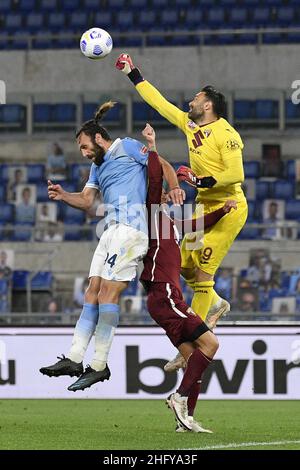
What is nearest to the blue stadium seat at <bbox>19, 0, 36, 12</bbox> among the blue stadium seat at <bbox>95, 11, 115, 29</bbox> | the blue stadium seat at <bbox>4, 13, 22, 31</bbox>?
the blue stadium seat at <bbox>4, 13, 22, 31</bbox>

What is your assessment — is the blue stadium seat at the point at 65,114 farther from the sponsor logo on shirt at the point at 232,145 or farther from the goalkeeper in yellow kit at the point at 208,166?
the sponsor logo on shirt at the point at 232,145

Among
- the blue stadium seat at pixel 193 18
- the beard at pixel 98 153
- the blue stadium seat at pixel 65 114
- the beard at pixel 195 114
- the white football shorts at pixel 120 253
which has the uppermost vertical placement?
the blue stadium seat at pixel 193 18

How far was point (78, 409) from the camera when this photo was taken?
1213 centimetres

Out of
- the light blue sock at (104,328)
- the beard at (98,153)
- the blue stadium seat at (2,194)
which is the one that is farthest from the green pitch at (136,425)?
the blue stadium seat at (2,194)

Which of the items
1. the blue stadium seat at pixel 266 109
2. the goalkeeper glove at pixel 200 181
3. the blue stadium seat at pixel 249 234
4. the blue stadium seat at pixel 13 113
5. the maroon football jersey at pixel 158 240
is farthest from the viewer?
the blue stadium seat at pixel 13 113

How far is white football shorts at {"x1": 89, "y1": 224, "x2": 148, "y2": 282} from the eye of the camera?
9.02 m

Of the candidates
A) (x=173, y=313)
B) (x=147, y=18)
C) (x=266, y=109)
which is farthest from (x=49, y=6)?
(x=173, y=313)

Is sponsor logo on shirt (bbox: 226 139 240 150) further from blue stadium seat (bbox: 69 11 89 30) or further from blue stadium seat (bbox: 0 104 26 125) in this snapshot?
blue stadium seat (bbox: 69 11 89 30)

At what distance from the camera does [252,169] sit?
784 inches

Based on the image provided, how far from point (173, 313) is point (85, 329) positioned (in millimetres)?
678

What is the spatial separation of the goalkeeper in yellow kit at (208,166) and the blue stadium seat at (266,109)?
1063 cm

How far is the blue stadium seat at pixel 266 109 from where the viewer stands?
20656 millimetres

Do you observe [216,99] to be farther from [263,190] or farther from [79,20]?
[79,20]

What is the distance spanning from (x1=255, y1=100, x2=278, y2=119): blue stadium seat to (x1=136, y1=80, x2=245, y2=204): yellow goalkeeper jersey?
10659mm
